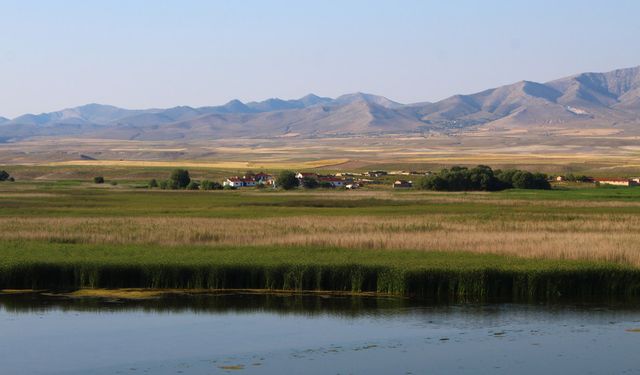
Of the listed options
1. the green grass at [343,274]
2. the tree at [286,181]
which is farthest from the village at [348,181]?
the green grass at [343,274]

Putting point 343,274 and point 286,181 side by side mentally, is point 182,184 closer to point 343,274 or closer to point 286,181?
point 286,181

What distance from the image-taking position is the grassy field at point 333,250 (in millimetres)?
27562

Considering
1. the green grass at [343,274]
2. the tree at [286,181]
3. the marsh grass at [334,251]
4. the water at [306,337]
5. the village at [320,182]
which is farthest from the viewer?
the village at [320,182]

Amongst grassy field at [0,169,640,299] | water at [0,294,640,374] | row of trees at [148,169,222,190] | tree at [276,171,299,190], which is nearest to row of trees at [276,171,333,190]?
tree at [276,171,299,190]

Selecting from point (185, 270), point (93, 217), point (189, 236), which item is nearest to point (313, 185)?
point (93, 217)

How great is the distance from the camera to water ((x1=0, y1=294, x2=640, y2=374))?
20312 mm

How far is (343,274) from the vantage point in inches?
1099

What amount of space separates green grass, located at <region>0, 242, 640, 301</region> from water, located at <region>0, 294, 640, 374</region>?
108 centimetres

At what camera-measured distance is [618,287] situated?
27.5 m

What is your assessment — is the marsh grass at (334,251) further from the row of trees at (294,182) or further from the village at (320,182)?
the village at (320,182)

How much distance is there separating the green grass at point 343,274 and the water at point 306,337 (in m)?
1.08

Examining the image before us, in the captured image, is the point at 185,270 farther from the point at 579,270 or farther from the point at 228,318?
the point at 579,270

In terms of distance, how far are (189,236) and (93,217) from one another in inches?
441

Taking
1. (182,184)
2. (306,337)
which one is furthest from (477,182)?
(306,337)
